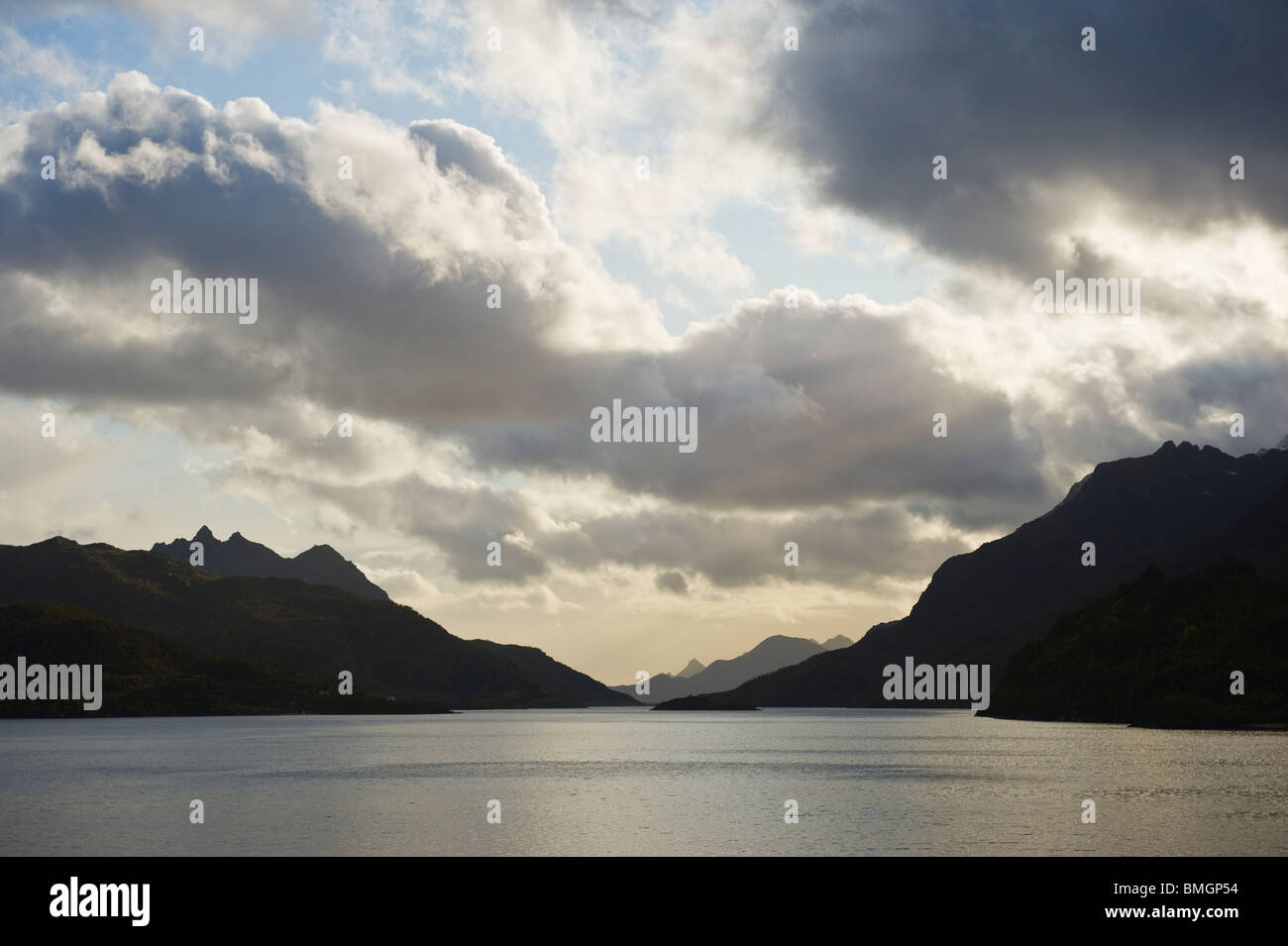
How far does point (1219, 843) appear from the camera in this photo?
286ft

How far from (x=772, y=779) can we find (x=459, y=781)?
45.7 meters

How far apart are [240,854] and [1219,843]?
78.9 metres
